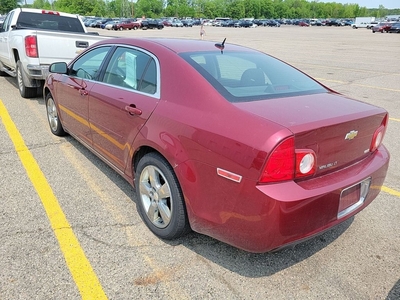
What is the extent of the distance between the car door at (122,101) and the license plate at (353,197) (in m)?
1.60

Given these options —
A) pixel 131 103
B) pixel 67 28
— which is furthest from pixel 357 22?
pixel 131 103

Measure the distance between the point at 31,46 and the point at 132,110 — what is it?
5102 mm

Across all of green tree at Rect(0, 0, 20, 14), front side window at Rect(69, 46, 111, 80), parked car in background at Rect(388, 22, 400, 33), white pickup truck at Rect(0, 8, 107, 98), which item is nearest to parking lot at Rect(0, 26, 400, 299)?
front side window at Rect(69, 46, 111, 80)

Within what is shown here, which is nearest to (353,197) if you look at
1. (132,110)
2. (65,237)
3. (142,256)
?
(142,256)

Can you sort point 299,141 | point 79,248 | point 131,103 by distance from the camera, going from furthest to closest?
point 131,103, point 79,248, point 299,141

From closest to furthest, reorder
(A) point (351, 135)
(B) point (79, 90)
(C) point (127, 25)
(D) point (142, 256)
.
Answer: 1. (A) point (351, 135)
2. (D) point (142, 256)
3. (B) point (79, 90)
4. (C) point (127, 25)

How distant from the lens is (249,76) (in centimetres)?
323

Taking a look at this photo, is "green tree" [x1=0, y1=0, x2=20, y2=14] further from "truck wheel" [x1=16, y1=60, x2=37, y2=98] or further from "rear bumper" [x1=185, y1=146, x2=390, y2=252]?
"rear bumper" [x1=185, y1=146, x2=390, y2=252]

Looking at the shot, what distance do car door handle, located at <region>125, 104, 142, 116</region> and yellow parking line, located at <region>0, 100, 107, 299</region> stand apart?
1148mm

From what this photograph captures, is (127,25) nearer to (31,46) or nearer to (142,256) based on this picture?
(31,46)

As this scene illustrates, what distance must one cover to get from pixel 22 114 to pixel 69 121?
2615mm

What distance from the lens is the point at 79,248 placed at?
9.60 feet

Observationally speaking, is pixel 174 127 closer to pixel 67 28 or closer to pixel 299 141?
pixel 299 141

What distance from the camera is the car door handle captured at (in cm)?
307
